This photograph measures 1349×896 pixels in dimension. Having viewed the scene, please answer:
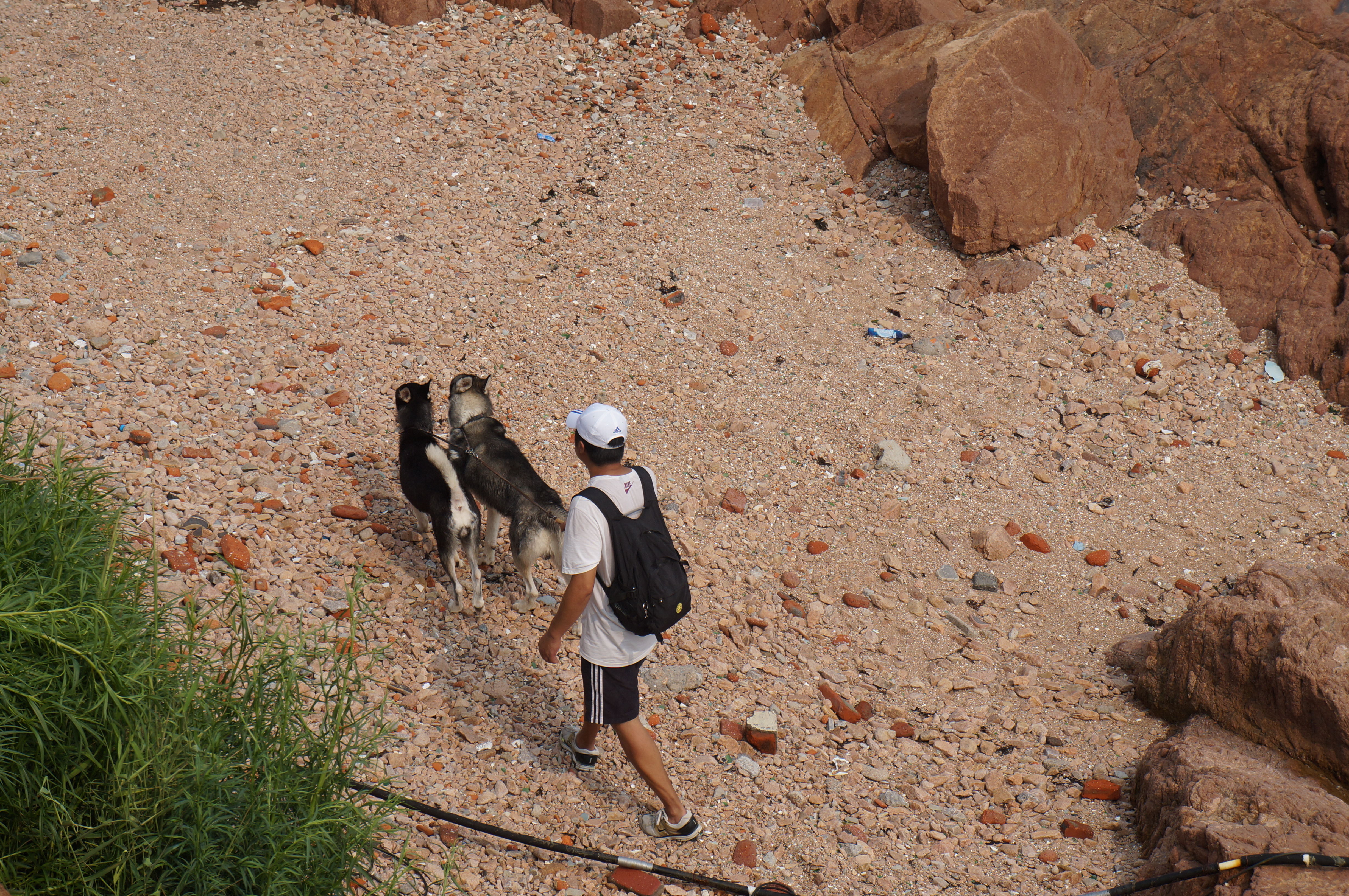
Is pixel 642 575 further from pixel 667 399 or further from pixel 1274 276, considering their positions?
pixel 1274 276

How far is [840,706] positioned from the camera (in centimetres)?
505

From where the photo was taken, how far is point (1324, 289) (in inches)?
311

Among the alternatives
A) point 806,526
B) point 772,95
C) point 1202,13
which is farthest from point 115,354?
point 1202,13

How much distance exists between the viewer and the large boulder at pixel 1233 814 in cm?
329

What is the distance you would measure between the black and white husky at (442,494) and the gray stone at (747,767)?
5.63ft

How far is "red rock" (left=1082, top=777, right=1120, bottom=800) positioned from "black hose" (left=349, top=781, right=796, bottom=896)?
1.61 metres

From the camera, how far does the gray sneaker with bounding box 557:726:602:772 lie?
4.41 meters

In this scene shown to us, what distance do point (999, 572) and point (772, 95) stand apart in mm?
6288

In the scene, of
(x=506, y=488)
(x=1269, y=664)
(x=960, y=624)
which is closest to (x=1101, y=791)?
(x=1269, y=664)

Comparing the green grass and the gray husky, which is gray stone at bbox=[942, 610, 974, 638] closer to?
the gray husky

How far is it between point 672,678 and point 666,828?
1.06m

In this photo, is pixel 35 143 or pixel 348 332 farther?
pixel 35 143

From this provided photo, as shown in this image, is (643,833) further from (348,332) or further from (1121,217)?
(1121,217)

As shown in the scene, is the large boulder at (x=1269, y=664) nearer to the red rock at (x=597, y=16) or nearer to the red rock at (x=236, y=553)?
the red rock at (x=236, y=553)
